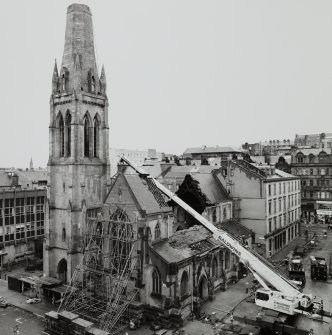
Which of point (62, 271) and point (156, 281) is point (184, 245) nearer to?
point (156, 281)

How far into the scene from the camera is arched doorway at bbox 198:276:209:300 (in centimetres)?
3862

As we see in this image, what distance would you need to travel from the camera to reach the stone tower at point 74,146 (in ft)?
143

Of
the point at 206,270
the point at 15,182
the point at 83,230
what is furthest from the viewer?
the point at 15,182

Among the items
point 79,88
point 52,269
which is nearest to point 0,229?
point 52,269

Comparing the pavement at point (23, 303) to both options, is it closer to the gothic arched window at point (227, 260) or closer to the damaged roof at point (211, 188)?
the gothic arched window at point (227, 260)

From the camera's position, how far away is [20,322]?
34531 millimetres

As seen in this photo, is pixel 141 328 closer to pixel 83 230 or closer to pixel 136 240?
pixel 136 240

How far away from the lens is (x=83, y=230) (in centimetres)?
4328

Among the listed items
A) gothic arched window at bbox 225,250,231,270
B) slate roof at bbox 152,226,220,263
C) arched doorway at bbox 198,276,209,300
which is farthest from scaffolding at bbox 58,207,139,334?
gothic arched window at bbox 225,250,231,270

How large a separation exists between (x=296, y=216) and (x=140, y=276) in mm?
48779

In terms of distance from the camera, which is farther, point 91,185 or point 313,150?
point 313,150

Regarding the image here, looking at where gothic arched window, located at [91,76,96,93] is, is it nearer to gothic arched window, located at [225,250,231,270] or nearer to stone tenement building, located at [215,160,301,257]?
stone tenement building, located at [215,160,301,257]

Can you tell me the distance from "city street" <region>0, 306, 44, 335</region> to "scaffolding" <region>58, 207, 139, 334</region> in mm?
2684

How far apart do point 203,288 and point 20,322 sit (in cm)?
1935
